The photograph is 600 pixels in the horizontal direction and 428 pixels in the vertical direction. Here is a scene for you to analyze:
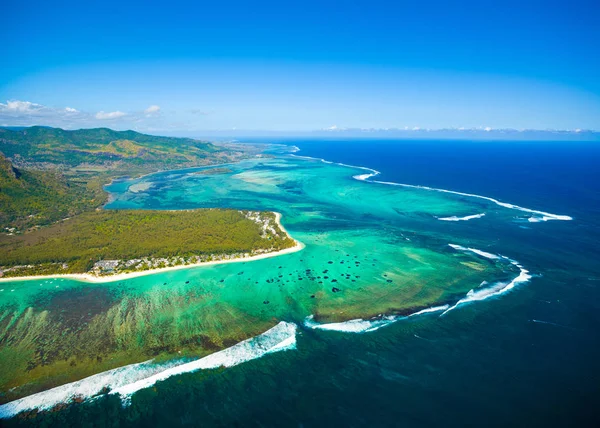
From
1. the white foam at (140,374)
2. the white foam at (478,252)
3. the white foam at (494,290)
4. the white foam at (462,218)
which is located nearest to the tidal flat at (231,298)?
the white foam at (494,290)

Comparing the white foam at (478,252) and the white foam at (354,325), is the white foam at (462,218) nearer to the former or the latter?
the white foam at (478,252)

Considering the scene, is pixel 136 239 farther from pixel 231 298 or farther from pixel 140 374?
pixel 140 374

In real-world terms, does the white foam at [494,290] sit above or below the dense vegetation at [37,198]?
below

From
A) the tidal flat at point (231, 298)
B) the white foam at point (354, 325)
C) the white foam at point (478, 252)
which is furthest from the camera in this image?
the white foam at point (478, 252)

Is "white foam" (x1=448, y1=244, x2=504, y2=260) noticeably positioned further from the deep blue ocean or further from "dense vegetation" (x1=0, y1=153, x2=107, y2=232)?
"dense vegetation" (x1=0, y1=153, x2=107, y2=232)

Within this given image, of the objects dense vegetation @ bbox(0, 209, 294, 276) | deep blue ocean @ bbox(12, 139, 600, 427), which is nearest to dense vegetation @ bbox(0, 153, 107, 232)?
dense vegetation @ bbox(0, 209, 294, 276)

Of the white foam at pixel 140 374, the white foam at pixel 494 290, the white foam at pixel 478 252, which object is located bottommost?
the white foam at pixel 140 374
